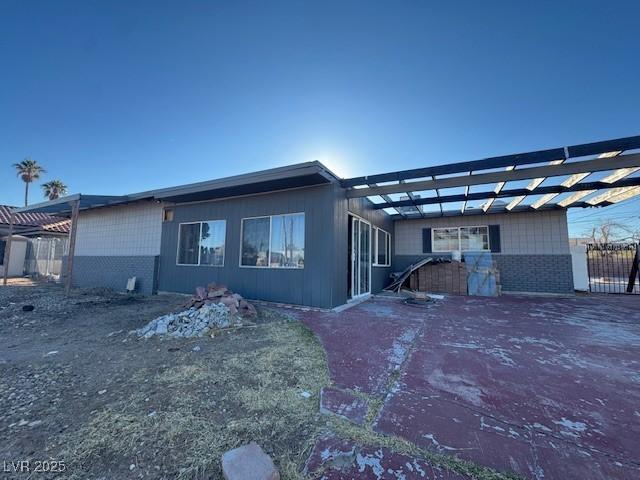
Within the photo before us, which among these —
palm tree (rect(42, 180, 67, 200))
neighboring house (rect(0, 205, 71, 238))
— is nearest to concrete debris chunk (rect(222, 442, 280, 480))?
neighboring house (rect(0, 205, 71, 238))

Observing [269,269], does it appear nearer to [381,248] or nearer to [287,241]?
[287,241]

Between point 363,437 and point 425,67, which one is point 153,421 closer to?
point 363,437

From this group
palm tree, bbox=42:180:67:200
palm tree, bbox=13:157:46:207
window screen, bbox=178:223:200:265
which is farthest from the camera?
palm tree, bbox=42:180:67:200

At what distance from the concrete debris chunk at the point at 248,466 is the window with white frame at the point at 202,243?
21.4 ft

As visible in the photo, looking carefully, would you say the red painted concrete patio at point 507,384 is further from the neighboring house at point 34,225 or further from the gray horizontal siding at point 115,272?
the neighboring house at point 34,225

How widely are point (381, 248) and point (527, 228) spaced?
202 inches

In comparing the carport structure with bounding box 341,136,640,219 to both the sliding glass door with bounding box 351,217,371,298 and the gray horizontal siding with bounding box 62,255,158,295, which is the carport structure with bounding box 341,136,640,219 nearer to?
the sliding glass door with bounding box 351,217,371,298

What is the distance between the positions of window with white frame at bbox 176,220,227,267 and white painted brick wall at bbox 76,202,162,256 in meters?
1.17

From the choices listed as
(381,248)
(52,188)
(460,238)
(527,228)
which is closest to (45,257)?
(52,188)

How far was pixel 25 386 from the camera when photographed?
7.91 feet

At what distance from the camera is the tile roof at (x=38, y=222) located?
42.8 feet

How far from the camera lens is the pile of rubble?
4121 millimetres

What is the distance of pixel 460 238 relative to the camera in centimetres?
999

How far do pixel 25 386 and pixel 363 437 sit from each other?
3.14 metres
